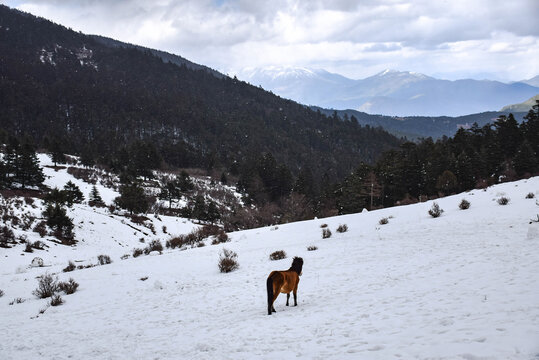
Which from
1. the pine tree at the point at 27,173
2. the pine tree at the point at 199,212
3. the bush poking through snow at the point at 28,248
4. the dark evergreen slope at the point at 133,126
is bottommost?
the bush poking through snow at the point at 28,248

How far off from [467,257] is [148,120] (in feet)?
586

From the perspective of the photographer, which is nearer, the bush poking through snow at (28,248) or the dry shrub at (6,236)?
the dry shrub at (6,236)

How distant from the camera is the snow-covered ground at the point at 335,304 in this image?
14.4 feet

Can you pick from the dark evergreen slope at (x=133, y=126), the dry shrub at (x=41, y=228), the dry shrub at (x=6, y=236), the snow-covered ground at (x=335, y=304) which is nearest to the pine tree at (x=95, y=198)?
the dry shrub at (x=41, y=228)

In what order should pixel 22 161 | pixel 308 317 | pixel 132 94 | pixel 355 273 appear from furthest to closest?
pixel 132 94, pixel 22 161, pixel 355 273, pixel 308 317

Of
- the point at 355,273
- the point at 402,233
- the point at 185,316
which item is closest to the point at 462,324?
the point at 355,273

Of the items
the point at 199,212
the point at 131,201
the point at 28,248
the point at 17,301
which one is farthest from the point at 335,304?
the point at 199,212

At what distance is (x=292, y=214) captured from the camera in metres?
54.8

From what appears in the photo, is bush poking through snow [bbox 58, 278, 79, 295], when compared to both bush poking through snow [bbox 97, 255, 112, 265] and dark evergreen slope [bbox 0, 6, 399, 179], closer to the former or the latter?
bush poking through snow [bbox 97, 255, 112, 265]

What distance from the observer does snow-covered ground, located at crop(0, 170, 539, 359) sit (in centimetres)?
439

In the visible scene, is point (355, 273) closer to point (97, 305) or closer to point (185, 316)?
point (185, 316)

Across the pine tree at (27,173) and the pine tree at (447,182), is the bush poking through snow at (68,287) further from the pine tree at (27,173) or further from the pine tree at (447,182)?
the pine tree at (447,182)

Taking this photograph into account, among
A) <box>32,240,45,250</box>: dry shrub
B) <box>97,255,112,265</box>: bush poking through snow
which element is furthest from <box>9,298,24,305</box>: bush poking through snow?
<box>32,240,45,250</box>: dry shrub

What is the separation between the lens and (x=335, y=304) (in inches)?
266
